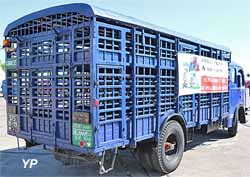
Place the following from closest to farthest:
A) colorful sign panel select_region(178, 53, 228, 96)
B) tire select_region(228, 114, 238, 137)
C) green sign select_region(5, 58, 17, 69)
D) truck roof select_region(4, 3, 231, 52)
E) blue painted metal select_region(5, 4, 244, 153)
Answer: truck roof select_region(4, 3, 231, 52) < blue painted metal select_region(5, 4, 244, 153) < green sign select_region(5, 58, 17, 69) < colorful sign panel select_region(178, 53, 228, 96) < tire select_region(228, 114, 238, 137)

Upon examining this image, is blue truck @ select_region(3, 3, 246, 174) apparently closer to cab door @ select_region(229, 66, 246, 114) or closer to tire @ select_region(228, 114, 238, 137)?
cab door @ select_region(229, 66, 246, 114)

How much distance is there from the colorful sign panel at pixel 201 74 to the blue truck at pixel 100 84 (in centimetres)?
4

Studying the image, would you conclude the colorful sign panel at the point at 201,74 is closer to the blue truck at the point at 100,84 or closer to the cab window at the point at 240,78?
the blue truck at the point at 100,84

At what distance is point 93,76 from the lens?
167 inches

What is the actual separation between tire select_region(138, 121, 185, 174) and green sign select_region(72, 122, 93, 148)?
1478 mm

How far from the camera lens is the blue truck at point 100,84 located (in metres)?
4.41

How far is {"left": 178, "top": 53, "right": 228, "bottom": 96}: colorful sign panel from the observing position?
20.6ft

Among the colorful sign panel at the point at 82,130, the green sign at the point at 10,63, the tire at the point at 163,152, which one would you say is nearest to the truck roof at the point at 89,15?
the green sign at the point at 10,63

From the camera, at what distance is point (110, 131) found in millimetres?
4551

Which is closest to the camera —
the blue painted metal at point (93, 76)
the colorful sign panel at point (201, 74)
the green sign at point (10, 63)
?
the blue painted metal at point (93, 76)

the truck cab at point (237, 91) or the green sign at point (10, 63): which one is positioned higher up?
the green sign at point (10, 63)

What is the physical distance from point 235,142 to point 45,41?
20.6 ft

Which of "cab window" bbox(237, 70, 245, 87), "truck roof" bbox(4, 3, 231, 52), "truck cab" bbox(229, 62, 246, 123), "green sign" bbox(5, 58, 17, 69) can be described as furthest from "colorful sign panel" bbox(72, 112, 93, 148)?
"cab window" bbox(237, 70, 245, 87)

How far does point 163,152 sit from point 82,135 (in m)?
1.84
